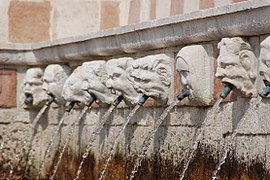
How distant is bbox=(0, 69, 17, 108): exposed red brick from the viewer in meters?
10.2

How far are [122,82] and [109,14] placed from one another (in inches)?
82.8

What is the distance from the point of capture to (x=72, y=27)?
33.1 feet

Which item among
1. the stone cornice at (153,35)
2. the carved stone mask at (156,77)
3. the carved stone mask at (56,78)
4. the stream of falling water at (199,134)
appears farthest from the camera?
the carved stone mask at (56,78)

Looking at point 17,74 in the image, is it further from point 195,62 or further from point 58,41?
point 195,62

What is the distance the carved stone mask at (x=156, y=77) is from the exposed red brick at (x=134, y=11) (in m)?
1.70

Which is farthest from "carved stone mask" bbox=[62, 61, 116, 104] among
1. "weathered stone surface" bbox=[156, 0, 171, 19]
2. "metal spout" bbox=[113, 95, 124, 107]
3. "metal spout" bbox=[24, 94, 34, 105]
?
"metal spout" bbox=[24, 94, 34, 105]

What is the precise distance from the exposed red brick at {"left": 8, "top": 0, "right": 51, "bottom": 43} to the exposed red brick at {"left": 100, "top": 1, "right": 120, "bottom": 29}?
19.0 inches

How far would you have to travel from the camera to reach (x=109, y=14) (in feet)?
32.6

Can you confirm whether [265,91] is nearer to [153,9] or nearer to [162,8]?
[162,8]

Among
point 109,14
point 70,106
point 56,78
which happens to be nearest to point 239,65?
point 70,106

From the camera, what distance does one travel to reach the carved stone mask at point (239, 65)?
630 centimetres

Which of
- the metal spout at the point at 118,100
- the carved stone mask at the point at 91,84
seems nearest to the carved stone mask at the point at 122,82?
the metal spout at the point at 118,100

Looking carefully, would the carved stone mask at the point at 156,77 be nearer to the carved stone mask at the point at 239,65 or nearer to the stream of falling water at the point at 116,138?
the stream of falling water at the point at 116,138

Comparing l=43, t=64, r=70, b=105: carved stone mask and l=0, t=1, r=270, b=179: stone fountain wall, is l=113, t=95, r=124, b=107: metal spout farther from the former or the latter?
l=43, t=64, r=70, b=105: carved stone mask
